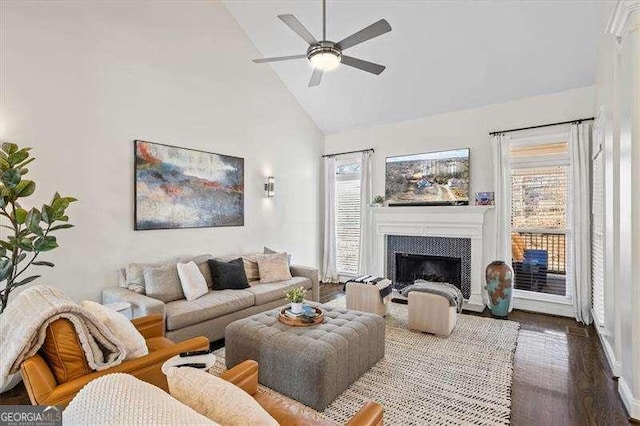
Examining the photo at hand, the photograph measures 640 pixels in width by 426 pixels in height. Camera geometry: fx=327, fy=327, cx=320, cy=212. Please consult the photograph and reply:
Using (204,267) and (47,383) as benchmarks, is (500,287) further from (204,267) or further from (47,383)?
(47,383)

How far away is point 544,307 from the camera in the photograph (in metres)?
4.67

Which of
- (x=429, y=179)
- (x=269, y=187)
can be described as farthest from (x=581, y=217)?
(x=269, y=187)

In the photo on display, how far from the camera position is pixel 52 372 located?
5.43 feet

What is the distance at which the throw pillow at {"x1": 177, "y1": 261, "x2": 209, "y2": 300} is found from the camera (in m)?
3.75

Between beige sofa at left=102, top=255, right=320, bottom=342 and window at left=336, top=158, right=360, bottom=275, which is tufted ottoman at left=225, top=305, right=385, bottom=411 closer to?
beige sofa at left=102, top=255, right=320, bottom=342

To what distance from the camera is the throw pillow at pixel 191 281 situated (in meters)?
3.75

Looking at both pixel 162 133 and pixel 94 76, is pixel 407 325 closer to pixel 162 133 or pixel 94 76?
pixel 162 133

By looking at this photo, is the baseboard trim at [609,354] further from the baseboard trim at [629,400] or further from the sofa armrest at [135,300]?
the sofa armrest at [135,300]

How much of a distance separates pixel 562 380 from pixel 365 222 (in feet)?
12.7

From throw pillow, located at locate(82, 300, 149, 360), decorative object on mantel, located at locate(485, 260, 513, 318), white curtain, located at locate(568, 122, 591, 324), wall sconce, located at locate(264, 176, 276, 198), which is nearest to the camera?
throw pillow, located at locate(82, 300, 149, 360)

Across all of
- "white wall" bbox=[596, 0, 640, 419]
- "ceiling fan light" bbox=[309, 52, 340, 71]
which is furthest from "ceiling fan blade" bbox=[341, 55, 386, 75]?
"white wall" bbox=[596, 0, 640, 419]

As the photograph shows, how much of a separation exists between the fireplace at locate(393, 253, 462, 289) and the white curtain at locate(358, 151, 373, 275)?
0.60m

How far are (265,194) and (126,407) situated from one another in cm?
487

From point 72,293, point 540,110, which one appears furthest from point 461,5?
point 72,293
